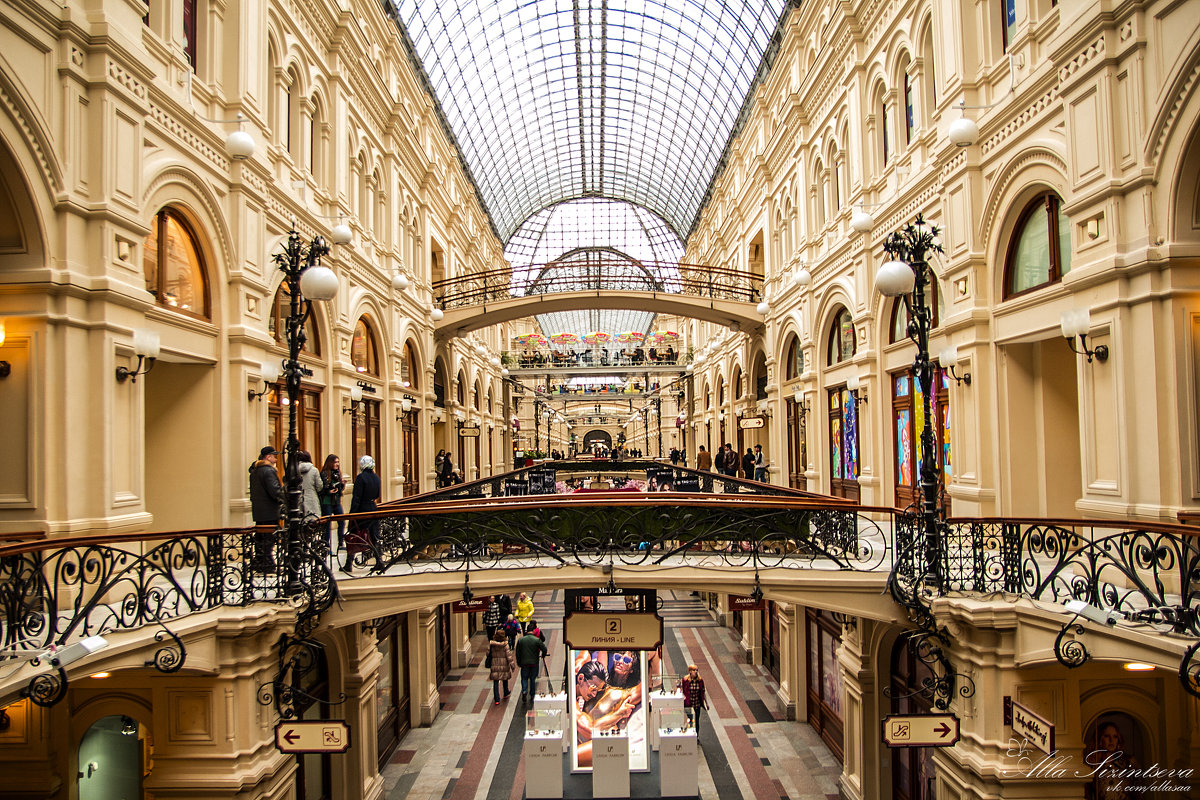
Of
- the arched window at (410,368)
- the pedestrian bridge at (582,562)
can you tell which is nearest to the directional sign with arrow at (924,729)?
the pedestrian bridge at (582,562)

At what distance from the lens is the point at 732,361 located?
26.8m

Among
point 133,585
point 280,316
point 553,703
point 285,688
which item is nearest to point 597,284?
point 280,316

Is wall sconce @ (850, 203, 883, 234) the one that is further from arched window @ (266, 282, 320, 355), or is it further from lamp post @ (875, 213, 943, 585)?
arched window @ (266, 282, 320, 355)

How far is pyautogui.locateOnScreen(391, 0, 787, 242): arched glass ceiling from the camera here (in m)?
23.4

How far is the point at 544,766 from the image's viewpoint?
11297mm

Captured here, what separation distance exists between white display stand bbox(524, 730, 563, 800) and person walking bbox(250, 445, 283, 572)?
217 inches

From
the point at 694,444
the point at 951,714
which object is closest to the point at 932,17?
the point at 951,714

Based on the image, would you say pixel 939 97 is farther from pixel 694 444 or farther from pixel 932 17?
pixel 694 444

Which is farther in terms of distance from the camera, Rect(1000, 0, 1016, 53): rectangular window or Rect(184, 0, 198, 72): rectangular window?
Rect(184, 0, 198, 72): rectangular window

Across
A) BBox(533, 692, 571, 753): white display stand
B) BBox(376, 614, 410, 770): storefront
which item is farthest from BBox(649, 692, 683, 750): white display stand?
BBox(376, 614, 410, 770): storefront

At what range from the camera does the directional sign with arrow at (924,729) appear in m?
6.70

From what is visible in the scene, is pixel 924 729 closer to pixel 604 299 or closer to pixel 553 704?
pixel 553 704

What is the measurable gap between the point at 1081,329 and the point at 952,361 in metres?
2.86

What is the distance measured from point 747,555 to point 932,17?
8.25 m
